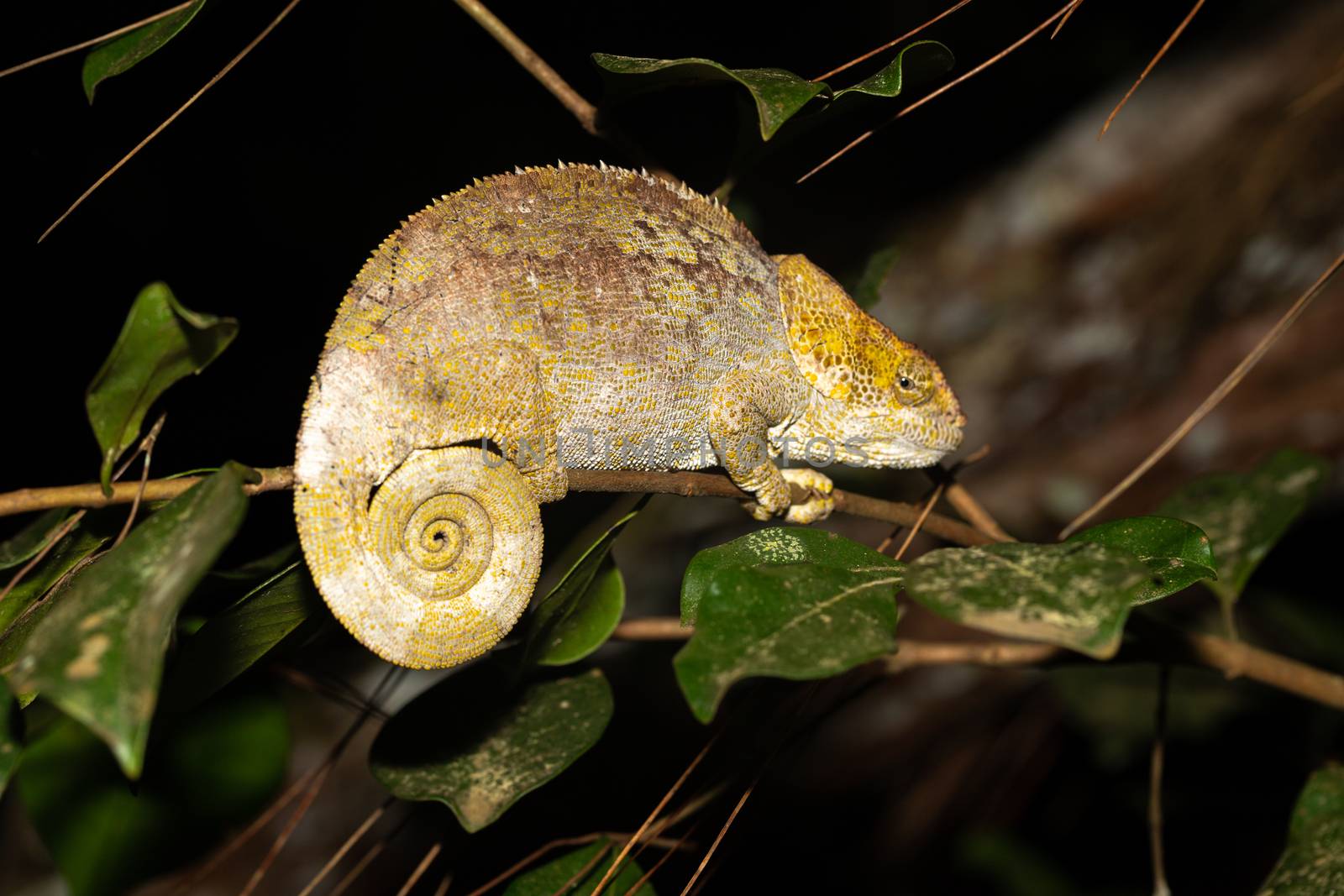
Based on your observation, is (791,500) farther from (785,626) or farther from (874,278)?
(785,626)

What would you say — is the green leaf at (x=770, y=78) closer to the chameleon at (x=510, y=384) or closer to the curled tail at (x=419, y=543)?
the chameleon at (x=510, y=384)

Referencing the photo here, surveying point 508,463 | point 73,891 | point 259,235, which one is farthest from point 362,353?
point 259,235

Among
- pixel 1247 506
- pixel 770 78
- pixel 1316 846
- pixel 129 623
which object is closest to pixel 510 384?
pixel 770 78

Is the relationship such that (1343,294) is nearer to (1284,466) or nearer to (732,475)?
(1284,466)

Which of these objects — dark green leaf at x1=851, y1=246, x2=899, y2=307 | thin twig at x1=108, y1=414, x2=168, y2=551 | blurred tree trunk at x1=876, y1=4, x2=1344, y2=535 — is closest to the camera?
thin twig at x1=108, y1=414, x2=168, y2=551

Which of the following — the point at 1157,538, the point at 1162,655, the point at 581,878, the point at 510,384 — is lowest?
the point at 1162,655

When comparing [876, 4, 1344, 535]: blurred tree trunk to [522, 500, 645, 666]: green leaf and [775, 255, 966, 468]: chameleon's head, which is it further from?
[522, 500, 645, 666]: green leaf

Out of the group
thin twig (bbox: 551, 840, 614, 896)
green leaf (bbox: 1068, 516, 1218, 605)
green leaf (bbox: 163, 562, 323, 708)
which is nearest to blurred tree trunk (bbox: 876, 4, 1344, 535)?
green leaf (bbox: 1068, 516, 1218, 605)
